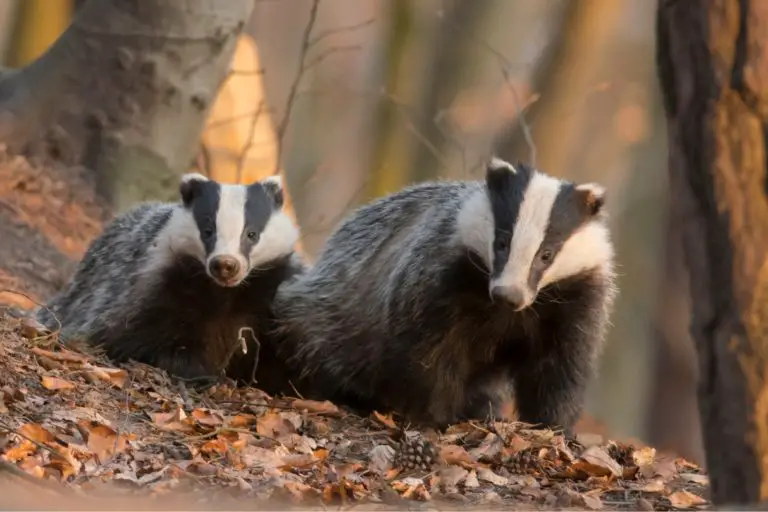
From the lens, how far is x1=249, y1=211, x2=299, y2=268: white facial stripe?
4.84m

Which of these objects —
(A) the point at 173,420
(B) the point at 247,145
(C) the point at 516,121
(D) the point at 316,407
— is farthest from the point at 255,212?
(C) the point at 516,121

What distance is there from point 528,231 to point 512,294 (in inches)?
10.1

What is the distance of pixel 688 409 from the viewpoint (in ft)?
24.8

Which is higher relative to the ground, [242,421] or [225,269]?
[225,269]

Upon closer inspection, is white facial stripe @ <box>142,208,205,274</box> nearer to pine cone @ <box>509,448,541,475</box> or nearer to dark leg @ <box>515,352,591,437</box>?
dark leg @ <box>515,352,591,437</box>

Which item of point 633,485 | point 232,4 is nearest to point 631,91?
point 232,4

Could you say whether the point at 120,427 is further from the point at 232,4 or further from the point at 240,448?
the point at 232,4

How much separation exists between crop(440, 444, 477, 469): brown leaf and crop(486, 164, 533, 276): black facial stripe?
57 cm

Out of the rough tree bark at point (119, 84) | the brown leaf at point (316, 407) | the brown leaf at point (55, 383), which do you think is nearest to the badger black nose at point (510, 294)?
the brown leaf at point (316, 407)

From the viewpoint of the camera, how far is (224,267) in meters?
4.52

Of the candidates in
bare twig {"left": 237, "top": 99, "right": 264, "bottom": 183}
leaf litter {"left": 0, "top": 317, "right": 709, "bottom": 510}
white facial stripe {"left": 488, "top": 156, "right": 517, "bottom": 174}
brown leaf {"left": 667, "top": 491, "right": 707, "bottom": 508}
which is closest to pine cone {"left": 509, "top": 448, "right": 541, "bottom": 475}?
leaf litter {"left": 0, "top": 317, "right": 709, "bottom": 510}

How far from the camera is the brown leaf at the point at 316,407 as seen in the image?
4410 mm

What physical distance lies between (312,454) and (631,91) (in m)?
9.36

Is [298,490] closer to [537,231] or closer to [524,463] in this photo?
[524,463]
